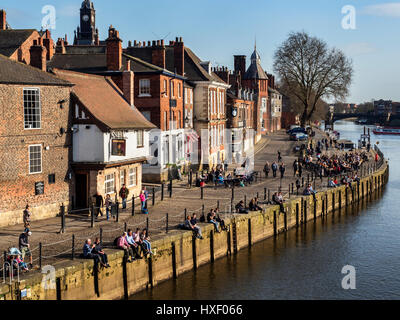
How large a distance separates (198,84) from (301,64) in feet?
116

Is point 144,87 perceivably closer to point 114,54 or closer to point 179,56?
point 114,54

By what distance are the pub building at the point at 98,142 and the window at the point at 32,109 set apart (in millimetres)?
2548

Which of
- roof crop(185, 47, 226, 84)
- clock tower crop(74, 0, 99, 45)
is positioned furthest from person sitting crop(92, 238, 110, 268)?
clock tower crop(74, 0, 99, 45)

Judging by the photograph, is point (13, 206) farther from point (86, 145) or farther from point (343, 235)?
point (343, 235)

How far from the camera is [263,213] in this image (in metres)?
33.7

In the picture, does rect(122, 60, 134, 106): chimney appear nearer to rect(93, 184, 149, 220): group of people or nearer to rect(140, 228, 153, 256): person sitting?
rect(93, 184, 149, 220): group of people

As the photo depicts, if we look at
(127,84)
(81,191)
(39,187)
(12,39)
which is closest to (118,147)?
(81,191)

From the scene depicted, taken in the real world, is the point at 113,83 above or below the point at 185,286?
above

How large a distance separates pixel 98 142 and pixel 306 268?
13260mm

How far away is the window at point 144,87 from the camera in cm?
4284

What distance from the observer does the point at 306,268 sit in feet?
94.7

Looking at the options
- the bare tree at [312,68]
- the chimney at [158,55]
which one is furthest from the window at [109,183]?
the bare tree at [312,68]

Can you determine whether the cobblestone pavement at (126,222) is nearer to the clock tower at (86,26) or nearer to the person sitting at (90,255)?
the person sitting at (90,255)
